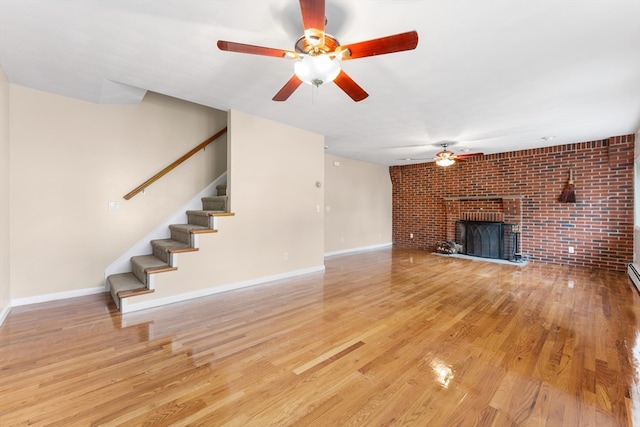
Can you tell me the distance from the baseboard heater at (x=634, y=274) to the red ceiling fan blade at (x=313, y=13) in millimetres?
5586

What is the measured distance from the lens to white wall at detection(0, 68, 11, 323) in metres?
2.80

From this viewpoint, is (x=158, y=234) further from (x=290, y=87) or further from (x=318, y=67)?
(x=318, y=67)

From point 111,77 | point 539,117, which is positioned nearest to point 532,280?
point 539,117

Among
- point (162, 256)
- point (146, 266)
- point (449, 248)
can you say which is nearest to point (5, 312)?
point (146, 266)

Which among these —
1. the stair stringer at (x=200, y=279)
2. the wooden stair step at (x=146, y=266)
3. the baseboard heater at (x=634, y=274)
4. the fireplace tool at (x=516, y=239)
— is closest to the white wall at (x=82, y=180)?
the wooden stair step at (x=146, y=266)

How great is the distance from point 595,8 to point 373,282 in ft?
11.9

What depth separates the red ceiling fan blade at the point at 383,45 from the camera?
160 cm

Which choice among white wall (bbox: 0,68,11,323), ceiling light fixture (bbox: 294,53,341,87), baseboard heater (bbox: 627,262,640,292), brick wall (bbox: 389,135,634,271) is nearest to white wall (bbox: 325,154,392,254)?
brick wall (bbox: 389,135,634,271)

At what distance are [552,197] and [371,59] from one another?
573 centimetres

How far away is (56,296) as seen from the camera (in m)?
3.38

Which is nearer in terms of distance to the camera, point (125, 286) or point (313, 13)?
point (313, 13)

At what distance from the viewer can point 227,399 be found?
165cm

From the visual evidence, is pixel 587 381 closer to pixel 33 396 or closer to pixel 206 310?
pixel 206 310

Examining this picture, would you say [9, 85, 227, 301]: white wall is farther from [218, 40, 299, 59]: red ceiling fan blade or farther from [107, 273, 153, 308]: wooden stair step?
[218, 40, 299, 59]: red ceiling fan blade
